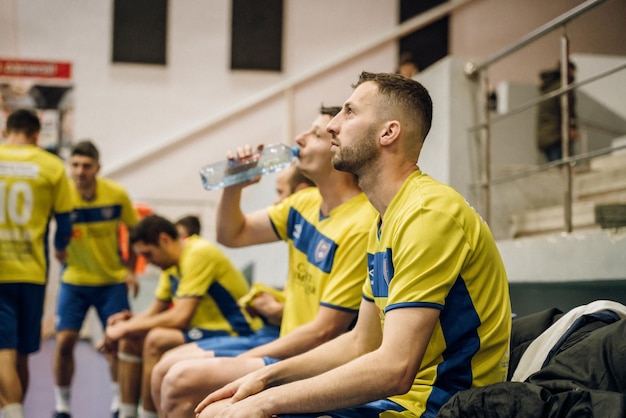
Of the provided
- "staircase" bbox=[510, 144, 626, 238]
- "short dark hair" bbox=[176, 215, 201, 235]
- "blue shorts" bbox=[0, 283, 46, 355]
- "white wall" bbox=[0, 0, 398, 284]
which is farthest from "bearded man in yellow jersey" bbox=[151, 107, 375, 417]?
"white wall" bbox=[0, 0, 398, 284]

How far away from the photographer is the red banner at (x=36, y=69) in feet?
29.7

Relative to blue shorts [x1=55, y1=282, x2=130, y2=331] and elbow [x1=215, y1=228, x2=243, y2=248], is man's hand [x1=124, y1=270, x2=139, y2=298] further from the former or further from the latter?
elbow [x1=215, y1=228, x2=243, y2=248]

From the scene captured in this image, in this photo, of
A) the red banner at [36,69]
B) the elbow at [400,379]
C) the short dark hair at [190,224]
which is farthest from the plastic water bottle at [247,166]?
the red banner at [36,69]

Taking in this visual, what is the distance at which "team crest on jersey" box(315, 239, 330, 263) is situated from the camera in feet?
7.53

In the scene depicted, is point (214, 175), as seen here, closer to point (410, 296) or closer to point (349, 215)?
point (349, 215)

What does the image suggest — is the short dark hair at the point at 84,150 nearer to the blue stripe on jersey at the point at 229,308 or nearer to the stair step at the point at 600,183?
the blue stripe on jersey at the point at 229,308

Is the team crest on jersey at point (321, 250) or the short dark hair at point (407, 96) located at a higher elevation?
the short dark hair at point (407, 96)

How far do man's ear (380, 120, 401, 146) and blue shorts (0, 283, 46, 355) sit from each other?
2409 mm

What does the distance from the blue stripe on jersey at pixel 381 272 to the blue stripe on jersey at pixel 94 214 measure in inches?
125

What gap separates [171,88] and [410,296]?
8350 millimetres

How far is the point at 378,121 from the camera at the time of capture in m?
1.60

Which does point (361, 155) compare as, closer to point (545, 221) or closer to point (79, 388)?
point (545, 221)

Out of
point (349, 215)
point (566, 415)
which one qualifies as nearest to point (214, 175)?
point (349, 215)

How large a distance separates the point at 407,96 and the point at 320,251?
836mm
